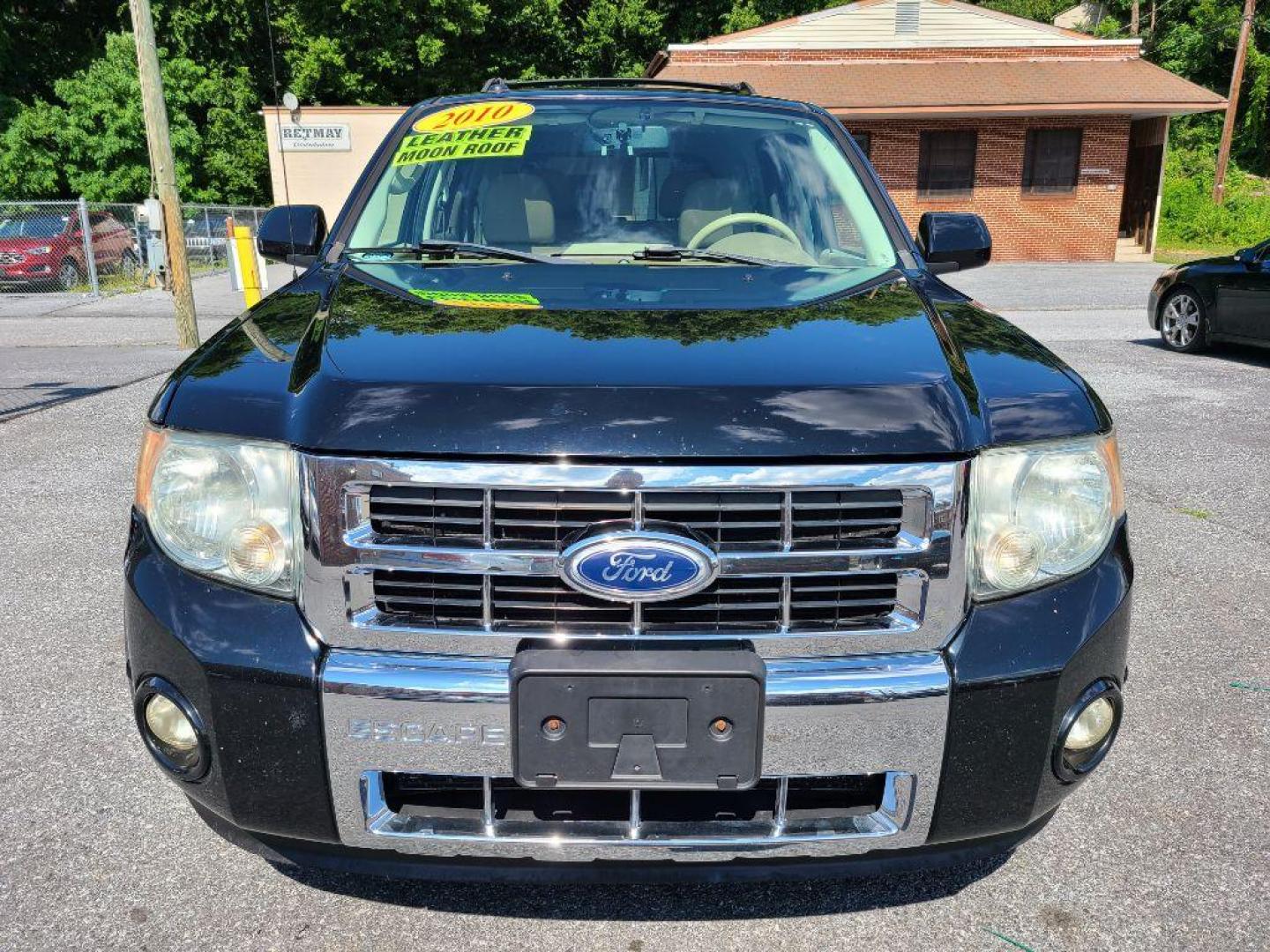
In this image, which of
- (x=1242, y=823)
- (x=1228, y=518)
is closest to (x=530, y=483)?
(x=1242, y=823)

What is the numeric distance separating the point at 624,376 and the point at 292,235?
1.91 metres

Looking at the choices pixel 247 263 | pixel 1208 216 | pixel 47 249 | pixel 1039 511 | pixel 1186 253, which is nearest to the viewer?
pixel 1039 511

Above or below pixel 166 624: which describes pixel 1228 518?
below

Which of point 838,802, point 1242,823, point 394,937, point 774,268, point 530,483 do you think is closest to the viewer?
point 530,483

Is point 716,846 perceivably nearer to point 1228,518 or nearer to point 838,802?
point 838,802

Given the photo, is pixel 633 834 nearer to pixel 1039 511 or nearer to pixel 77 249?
pixel 1039 511

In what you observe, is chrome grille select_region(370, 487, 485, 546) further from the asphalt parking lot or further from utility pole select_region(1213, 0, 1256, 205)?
utility pole select_region(1213, 0, 1256, 205)

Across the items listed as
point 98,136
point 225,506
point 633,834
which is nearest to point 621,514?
point 633,834

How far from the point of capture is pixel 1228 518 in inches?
207

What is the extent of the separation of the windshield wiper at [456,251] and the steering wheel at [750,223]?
0.56 meters

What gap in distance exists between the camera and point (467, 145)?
132 inches

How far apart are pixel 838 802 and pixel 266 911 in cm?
127

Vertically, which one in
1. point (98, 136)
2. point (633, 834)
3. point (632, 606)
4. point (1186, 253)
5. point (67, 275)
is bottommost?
point (1186, 253)

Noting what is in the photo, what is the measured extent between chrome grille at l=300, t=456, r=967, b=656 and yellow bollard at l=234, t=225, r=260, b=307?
10277 mm
